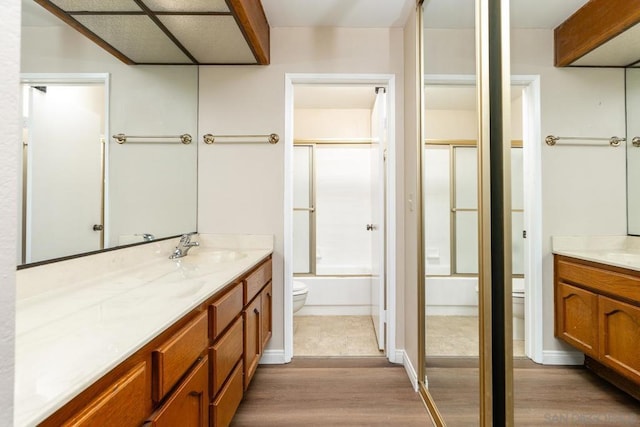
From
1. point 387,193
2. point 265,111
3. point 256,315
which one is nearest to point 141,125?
point 265,111

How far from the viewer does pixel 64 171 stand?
47.2 inches

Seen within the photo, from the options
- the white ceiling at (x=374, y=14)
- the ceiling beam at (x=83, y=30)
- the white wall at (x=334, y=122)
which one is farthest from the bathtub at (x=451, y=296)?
the white wall at (x=334, y=122)

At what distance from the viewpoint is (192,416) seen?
42.2 inches

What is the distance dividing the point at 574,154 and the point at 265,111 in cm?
200

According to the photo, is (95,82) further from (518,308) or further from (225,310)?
(518,308)

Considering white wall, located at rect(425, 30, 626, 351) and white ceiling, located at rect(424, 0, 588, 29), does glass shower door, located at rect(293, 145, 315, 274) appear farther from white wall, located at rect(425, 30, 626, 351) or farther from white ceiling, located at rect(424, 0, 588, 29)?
white wall, located at rect(425, 30, 626, 351)

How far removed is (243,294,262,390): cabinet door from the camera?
66.1 inches

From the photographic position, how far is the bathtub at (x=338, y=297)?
3.50 m

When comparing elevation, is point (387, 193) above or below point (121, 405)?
above

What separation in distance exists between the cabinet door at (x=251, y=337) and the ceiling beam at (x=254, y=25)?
1.54 metres

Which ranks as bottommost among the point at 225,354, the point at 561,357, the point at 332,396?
the point at 332,396

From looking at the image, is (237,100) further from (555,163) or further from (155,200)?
(555,163)

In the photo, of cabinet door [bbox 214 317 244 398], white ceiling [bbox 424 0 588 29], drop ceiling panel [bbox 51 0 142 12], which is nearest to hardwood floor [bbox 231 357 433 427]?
cabinet door [bbox 214 317 244 398]

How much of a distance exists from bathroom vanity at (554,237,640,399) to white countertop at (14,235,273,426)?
102 cm
